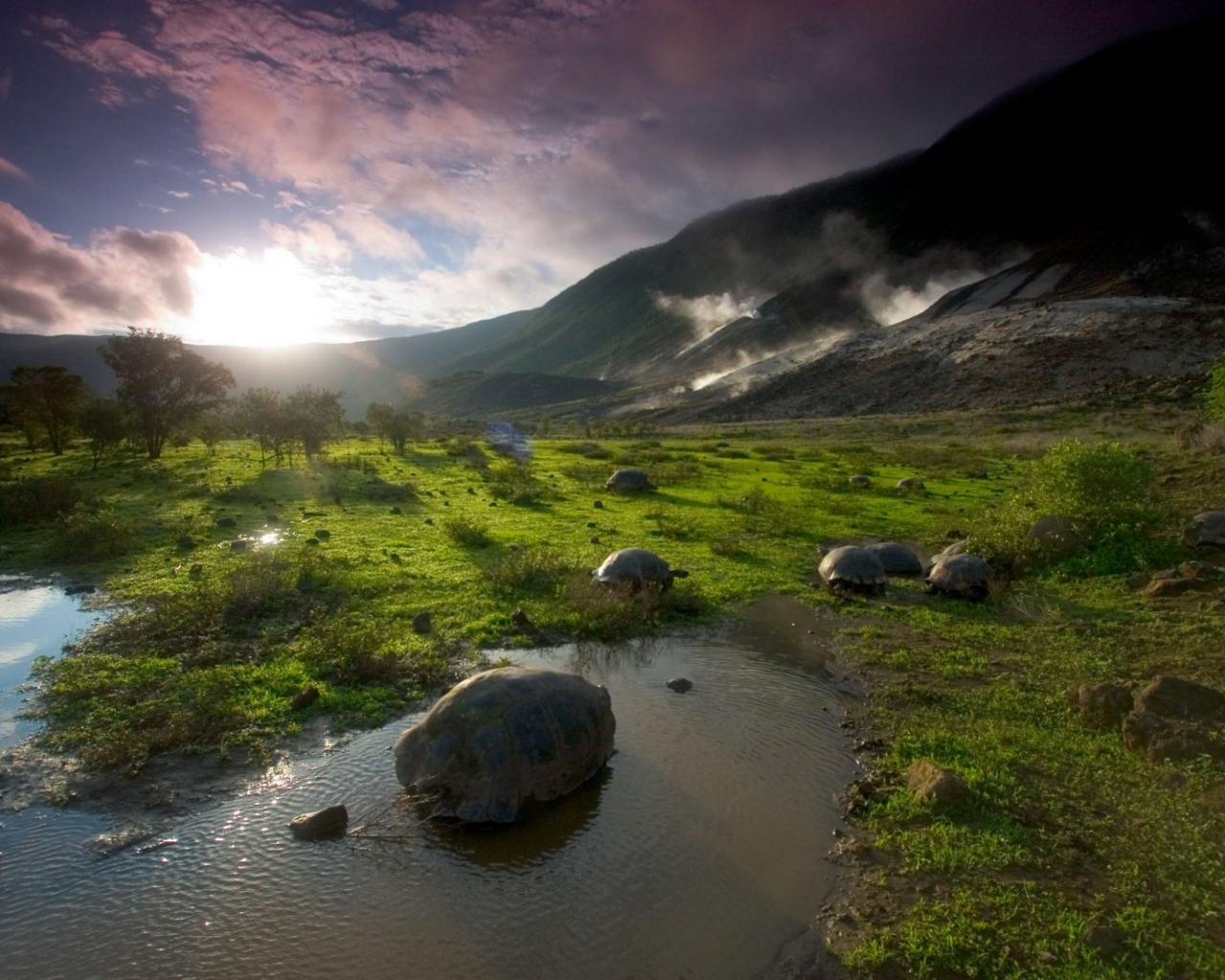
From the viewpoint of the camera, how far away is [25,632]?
1622 centimetres

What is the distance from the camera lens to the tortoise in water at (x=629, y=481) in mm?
37812

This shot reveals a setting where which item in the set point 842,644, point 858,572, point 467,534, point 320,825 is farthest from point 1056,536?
point 320,825

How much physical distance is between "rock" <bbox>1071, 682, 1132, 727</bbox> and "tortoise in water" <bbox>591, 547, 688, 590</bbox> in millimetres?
9996

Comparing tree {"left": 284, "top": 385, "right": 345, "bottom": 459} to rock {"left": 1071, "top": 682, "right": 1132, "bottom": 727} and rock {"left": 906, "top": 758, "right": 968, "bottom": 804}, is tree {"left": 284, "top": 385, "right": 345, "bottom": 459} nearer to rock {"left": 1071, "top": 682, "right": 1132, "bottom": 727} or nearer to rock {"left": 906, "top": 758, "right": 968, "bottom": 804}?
rock {"left": 906, "top": 758, "right": 968, "bottom": 804}

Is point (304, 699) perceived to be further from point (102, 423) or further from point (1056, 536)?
point (102, 423)

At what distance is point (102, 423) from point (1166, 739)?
5910cm

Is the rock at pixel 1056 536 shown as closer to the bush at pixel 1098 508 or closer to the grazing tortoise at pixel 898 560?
the bush at pixel 1098 508

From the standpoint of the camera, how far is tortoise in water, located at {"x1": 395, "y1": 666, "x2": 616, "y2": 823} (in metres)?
9.42

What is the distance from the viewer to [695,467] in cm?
4572

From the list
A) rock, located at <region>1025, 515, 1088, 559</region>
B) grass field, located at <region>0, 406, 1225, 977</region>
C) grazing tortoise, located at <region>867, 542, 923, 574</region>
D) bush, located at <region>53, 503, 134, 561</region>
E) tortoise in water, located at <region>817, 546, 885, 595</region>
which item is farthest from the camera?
bush, located at <region>53, 503, 134, 561</region>

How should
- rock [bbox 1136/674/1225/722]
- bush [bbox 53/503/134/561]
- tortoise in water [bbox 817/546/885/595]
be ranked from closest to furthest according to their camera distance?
rock [bbox 1136/674/1225/722], tortoise in water [bbox 817/546/885/595], bush [bbox 53/503/134/561]

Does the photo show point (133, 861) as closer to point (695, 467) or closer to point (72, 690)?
point (72, 690)

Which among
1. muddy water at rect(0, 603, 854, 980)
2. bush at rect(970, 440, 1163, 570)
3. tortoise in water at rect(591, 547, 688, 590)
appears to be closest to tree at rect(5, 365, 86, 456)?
tortoise in water at rect(591, 547, 688, 590)

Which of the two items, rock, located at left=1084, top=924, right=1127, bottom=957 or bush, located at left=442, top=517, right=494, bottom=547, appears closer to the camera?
rock, located at left=1084, top=924, right=1127, bottom=957
